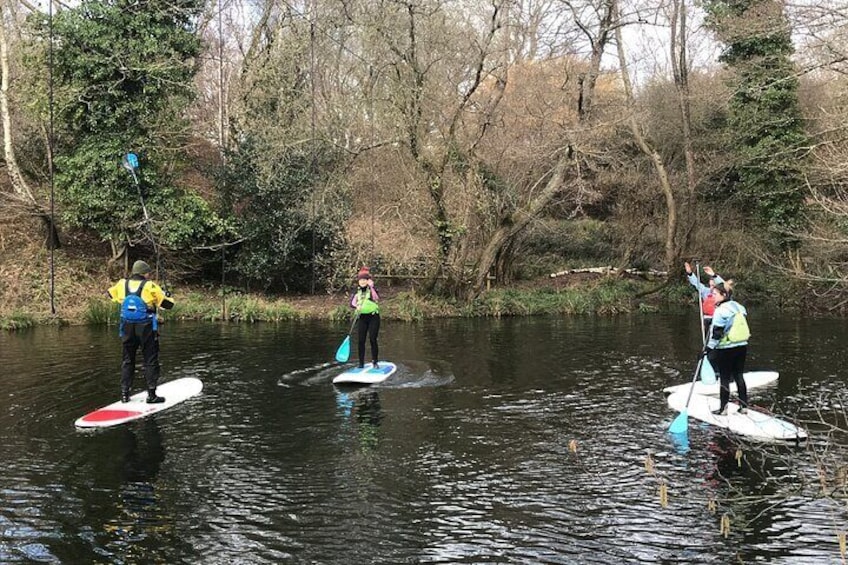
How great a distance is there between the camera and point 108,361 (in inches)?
503

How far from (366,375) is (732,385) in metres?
5.22

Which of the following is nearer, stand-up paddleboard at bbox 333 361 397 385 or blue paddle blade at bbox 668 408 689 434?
blue paddle blade at bbox 668 408 689 434

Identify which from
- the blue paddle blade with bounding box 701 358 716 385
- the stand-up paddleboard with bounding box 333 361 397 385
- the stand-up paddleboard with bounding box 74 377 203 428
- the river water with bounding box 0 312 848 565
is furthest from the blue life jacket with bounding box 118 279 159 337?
the blue paddle blade with bounding box 701 358 716 385

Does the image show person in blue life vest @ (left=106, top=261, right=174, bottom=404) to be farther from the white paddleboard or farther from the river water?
the white paddleboard

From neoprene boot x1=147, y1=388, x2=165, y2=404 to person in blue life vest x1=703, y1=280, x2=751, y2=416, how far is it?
22.4ft

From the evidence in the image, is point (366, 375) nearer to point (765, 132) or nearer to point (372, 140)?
point (372, 140)

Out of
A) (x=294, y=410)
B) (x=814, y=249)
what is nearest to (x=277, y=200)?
(x=294, y=410)

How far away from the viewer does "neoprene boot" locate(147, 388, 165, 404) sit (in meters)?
9.20

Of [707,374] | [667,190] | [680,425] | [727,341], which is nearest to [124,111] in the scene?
[667,190]

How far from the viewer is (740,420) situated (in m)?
8.17

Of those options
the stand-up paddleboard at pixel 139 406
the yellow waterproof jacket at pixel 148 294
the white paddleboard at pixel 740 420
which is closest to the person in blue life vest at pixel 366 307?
the stand-up paddleboard at pixel 139 406

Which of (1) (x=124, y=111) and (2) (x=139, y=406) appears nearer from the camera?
(2) (x=139, y=406)

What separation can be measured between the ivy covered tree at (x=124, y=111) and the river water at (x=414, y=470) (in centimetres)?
898

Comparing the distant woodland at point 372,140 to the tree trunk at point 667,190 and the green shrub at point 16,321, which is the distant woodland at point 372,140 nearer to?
the tree trunk at point 667,190
